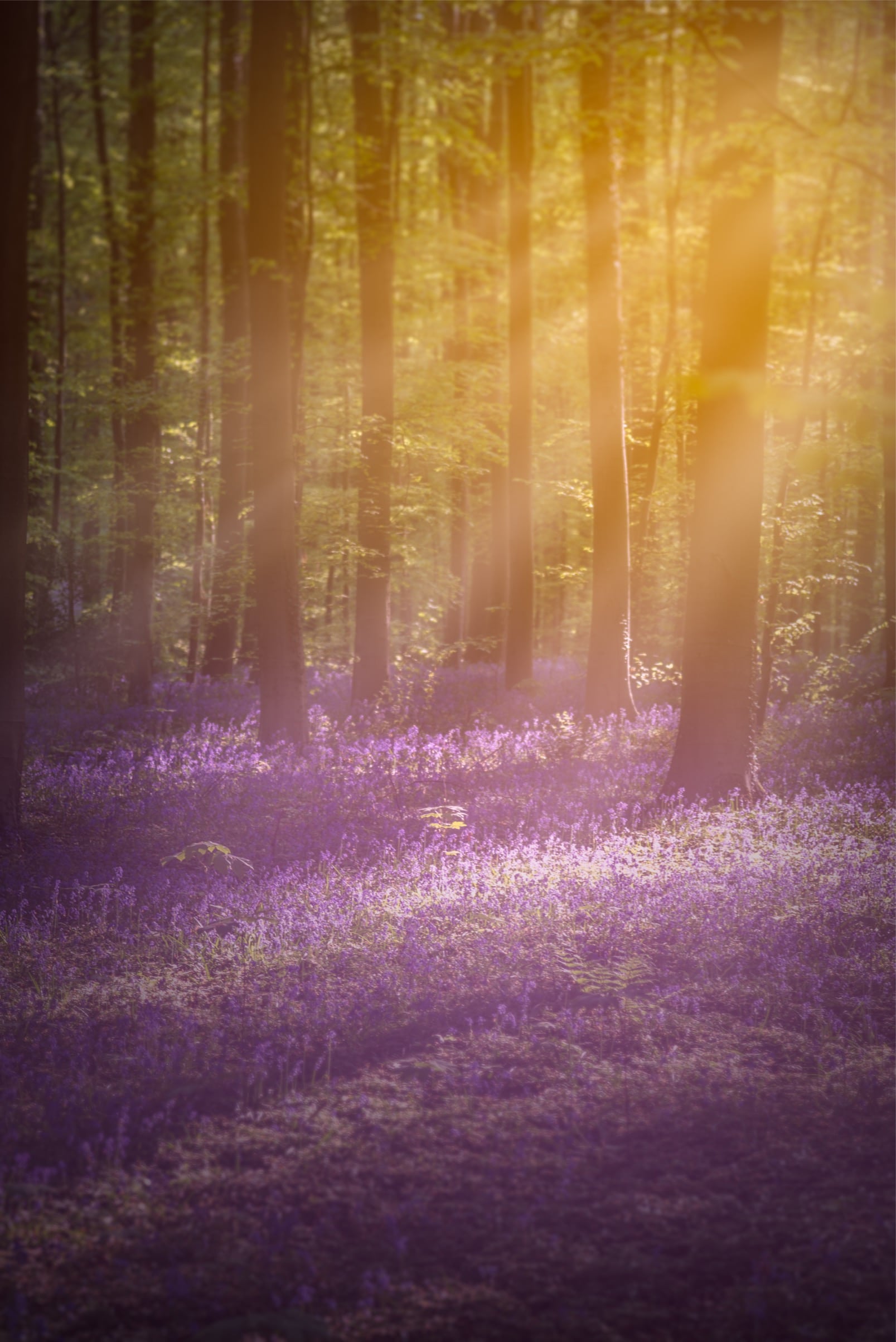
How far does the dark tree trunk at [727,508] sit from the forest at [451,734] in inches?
1.9

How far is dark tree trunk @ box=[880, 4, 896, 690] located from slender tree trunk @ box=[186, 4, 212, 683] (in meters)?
13.0

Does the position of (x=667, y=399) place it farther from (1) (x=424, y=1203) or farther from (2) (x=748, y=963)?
(1) (x=424, y=1203)

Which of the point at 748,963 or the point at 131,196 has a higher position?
the point at 131,196

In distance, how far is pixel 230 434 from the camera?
22859mm

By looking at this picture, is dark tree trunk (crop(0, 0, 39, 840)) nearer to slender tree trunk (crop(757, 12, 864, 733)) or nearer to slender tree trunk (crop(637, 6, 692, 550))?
slender tree trunk (crop(757, 12, 864, 733))

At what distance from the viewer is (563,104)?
23.7 meters

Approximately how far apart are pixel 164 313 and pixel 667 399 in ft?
38.8

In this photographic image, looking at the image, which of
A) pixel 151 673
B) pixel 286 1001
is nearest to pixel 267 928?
pixel 286 1001

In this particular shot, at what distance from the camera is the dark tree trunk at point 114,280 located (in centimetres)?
2045

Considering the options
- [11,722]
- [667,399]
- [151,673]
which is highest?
[667,399]

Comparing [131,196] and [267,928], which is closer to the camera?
[267,928]

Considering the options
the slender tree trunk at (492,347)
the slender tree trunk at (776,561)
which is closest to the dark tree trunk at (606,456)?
the slender tree trunk at (776,561)

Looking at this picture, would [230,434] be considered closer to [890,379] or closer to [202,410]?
[202,410]

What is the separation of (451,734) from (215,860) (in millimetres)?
5566
